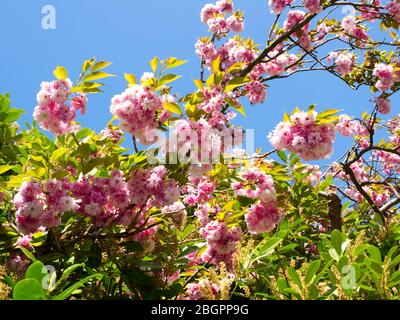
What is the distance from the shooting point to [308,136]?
2.59 meters

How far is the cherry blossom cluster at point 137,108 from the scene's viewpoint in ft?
8.34

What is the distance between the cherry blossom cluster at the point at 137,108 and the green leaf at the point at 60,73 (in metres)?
0.37

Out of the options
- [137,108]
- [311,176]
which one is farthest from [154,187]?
[311,176]

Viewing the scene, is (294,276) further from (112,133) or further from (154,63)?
(112,133)

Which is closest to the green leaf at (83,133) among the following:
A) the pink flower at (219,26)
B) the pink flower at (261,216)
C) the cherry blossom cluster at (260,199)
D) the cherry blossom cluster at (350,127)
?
the cherry blossom cluster at (260,199)

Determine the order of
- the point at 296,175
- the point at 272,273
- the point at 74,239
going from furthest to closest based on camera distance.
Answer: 1. the point at 296,175
2. the point at 74,239
3. the point at 272,273

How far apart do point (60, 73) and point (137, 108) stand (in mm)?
579

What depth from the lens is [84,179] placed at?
8.89ft
